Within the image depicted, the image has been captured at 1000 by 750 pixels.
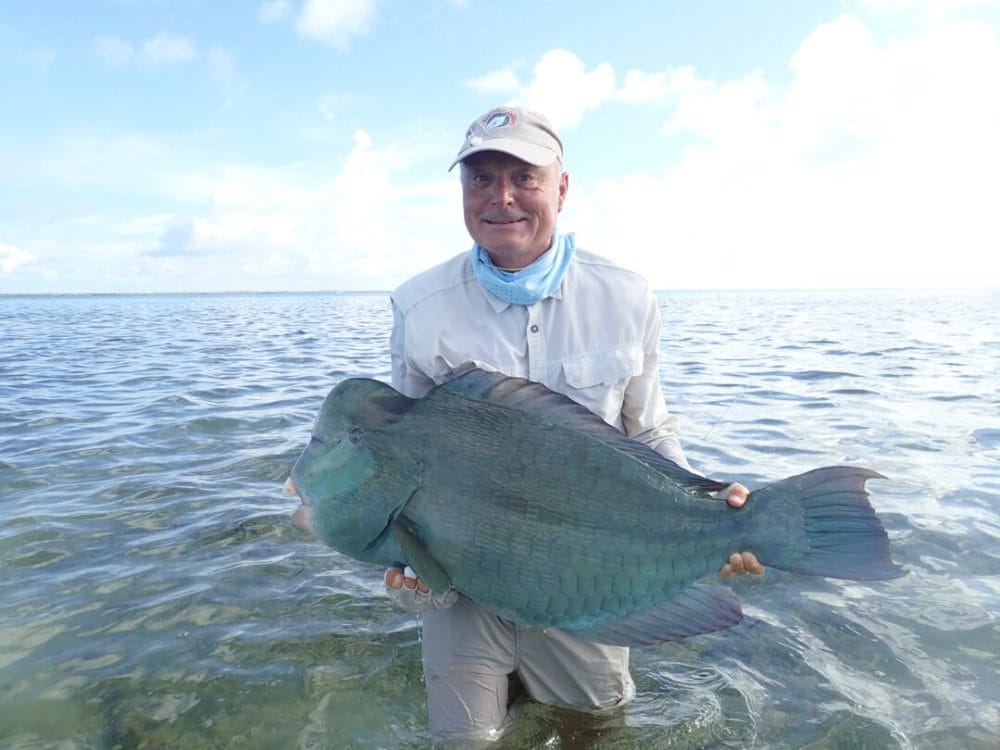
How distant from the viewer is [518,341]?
3268 millimetres

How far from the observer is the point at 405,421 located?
8.50 ft

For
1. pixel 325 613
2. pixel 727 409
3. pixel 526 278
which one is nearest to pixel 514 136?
pixel 526 278

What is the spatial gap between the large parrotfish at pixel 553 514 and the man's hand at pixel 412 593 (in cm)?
27

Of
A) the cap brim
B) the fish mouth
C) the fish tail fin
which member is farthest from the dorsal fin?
the cap brim

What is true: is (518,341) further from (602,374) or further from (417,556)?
(417,556)

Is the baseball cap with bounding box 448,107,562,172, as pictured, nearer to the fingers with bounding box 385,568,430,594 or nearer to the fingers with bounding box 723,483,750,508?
the fingers with bounding box 723,483,750,508

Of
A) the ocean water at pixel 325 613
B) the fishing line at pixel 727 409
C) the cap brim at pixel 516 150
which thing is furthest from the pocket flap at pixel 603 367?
the fishing line at pixel 727 409

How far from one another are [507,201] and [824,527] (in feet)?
5.81

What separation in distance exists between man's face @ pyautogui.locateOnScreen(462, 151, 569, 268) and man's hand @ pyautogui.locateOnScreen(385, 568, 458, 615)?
1.44 meters

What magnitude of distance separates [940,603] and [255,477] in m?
5.92

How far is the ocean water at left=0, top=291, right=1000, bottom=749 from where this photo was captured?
353 centimetres

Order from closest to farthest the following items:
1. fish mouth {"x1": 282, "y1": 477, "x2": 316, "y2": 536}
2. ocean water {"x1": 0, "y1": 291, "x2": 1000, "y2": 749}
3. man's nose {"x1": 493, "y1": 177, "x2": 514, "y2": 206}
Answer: fish mouth {"x1": 282, "y1": 477, "x2": 316, "y2": 536} < man's nose {"x1": 493, "y1": 177, "x2": 514, "y2": 206} < ocean water {"x1": 0, "y1": 291, "x2": 1000, "y2": 749}

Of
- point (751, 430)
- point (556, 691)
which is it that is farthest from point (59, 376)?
point (556, 691)

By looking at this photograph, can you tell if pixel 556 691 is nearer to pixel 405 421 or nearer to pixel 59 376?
pixel 405 421
